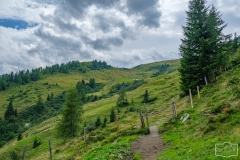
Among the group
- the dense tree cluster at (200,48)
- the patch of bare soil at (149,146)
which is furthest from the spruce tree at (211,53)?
the patch of bare soil at (149,146)

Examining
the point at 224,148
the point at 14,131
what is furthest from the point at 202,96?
the point at 14,131

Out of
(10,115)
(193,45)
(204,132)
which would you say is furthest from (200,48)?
(10,115)

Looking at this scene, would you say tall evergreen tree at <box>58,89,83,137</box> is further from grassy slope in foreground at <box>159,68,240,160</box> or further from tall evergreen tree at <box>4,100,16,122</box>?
tall evergreen tree at <box>4,100,16,122</box>

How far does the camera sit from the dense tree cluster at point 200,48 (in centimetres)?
3366

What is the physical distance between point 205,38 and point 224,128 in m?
25.1

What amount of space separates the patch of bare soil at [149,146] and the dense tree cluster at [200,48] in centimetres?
1627

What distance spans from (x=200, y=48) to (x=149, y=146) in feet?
71.5

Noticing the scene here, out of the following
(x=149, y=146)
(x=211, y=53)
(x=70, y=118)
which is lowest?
(x=70, y=118)

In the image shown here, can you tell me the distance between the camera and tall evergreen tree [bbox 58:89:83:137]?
169 feet

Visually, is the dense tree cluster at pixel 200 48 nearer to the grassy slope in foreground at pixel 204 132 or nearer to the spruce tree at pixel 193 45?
the spruce tree at pixel 193 45

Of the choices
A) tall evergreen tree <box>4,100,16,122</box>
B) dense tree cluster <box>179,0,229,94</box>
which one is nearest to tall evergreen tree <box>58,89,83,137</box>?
dense tree cluster <box>179,0,229,94</box>

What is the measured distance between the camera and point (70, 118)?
51375 millimetres

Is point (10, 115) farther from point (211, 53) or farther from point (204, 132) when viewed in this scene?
point (204, 132)

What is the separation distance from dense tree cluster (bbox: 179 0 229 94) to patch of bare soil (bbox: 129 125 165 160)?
16266mm
